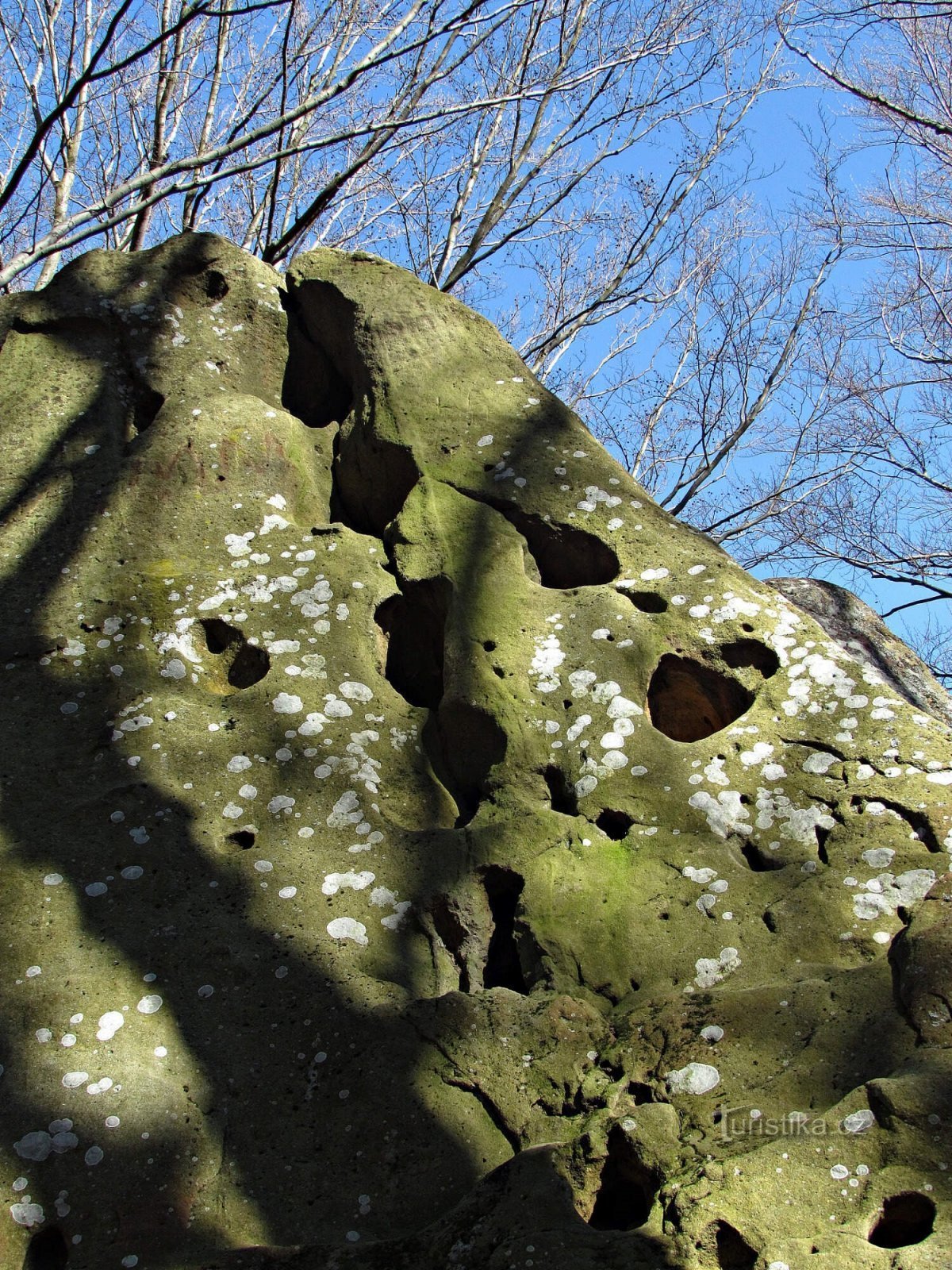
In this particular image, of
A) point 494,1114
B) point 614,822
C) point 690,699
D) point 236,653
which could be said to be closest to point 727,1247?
point 494,1114

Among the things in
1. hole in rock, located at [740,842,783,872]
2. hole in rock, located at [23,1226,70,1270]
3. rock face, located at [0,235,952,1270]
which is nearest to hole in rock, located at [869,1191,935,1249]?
rock face, located at [0,235,952,1270]

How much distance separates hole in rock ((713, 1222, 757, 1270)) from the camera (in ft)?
7.19

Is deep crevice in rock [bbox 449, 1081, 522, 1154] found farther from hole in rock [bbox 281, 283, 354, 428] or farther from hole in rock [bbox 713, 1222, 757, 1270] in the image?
hole in rock [bbox 281, 283, 354, 428]

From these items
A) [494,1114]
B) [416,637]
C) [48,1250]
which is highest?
[416,637]

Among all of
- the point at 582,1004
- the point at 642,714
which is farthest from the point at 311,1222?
the point at 642,714

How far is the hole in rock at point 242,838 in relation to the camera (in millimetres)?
3408

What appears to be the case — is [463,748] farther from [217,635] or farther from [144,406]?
[144,406]

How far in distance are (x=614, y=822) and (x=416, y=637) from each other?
131cm

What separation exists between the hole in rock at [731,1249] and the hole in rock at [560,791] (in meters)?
1.46

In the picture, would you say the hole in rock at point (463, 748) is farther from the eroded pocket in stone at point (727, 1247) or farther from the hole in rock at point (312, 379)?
the hole in rock at point (312, 379)

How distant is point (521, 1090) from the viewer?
2.78 meters

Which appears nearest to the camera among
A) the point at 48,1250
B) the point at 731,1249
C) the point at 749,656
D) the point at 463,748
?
the point at 731,1249

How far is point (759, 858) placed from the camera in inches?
131

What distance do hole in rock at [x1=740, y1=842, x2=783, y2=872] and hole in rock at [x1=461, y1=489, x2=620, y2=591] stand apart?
1.38 meters
